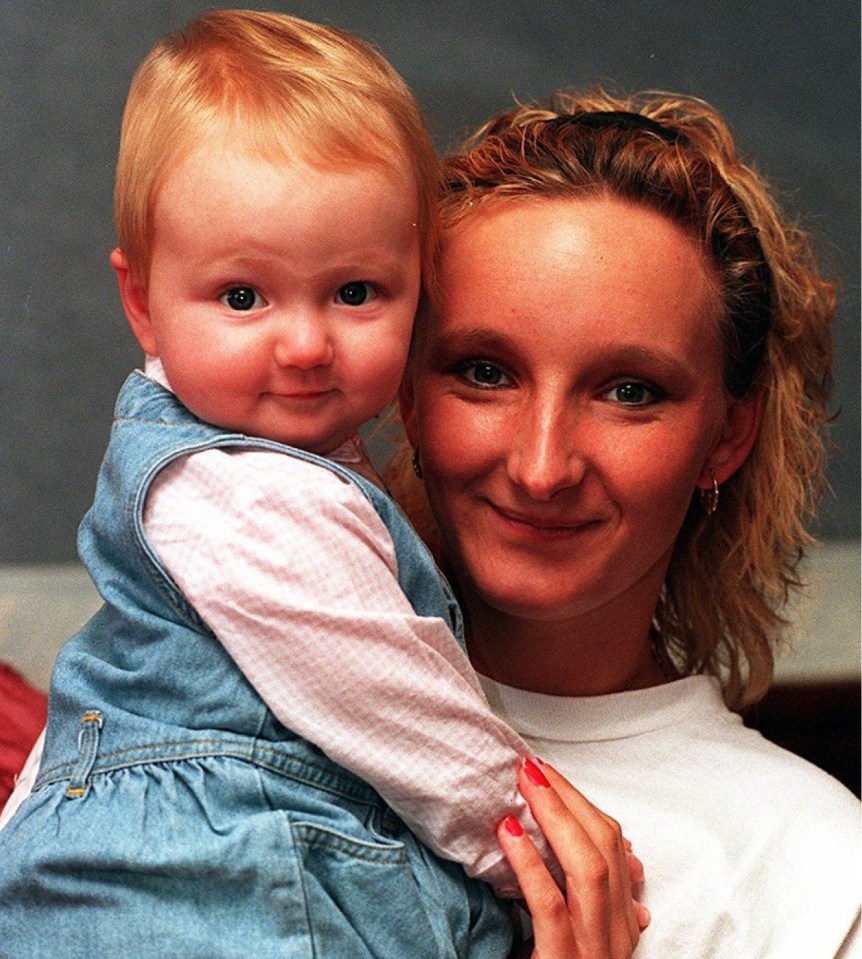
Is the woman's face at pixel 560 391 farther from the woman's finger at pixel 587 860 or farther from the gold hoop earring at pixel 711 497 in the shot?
the woman's finger at pixel 587 860

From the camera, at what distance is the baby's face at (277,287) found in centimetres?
147

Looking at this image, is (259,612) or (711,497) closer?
(259,612)

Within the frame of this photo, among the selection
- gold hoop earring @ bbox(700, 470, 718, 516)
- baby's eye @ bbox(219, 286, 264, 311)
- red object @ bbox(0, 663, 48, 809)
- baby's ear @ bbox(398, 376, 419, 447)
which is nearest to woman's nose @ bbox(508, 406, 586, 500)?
baby's ear @ bbox(398, 376, 419, 447)

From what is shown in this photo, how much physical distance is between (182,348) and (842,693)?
1.90 m

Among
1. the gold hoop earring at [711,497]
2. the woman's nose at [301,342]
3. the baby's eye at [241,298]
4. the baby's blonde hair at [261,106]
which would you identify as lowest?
the gold hoop earring at [711,497]

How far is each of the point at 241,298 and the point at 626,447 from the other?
0.57m

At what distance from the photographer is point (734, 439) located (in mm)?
2127

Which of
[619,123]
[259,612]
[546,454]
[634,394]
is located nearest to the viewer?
[259,612]

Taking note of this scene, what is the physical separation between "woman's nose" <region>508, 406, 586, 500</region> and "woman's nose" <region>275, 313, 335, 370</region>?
377mm

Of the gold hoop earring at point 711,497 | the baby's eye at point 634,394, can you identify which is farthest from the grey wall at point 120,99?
the gold hoop earring at point 711,497

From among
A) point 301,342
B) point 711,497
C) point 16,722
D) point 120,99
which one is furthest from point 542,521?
point 120,99

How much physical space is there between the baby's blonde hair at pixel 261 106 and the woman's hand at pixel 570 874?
593 millimetres

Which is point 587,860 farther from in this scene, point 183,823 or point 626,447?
point 626,447

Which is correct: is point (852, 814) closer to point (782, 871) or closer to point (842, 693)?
point (782, 871)
